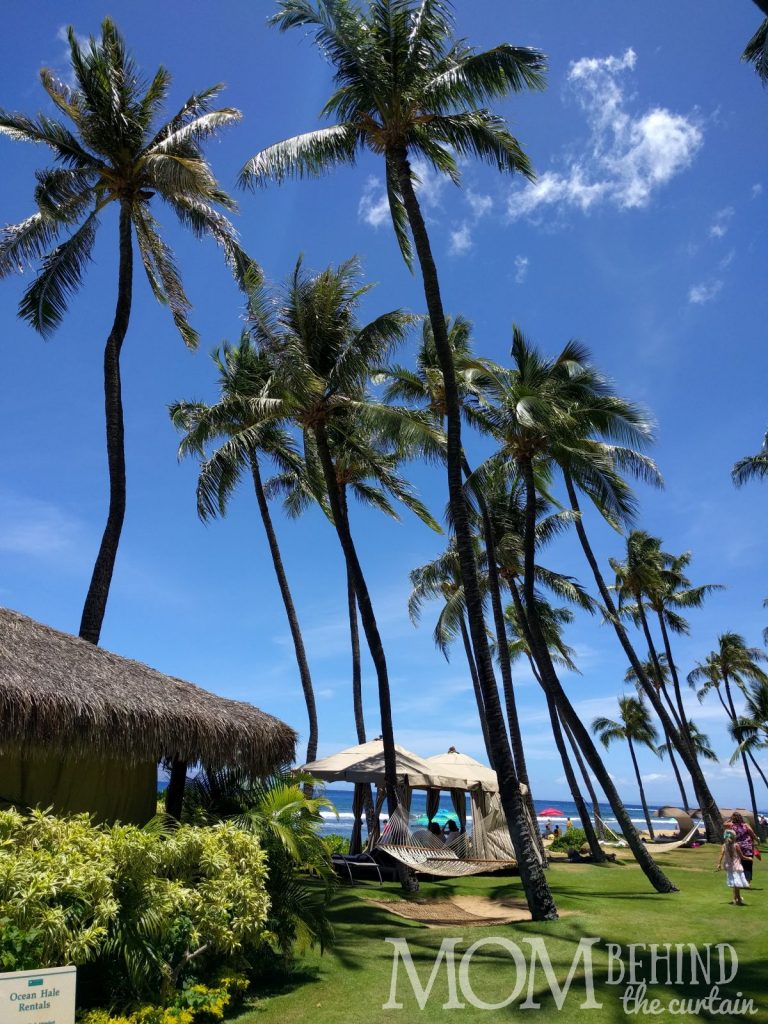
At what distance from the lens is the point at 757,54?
10.9m

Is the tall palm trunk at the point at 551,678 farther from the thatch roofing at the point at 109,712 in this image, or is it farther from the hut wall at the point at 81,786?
the hut wall at the point at 81,786

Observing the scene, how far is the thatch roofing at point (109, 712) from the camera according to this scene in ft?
22.8

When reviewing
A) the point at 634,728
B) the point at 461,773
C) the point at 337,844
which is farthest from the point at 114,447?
the point at 634,728

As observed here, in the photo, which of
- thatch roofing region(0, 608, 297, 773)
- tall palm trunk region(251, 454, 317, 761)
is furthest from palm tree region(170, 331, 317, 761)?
thatch roofing region(0, 608, 297, 773)

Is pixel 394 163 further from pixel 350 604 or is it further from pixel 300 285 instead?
pixel 350 604

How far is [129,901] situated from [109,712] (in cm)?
226

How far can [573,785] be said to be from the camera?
2283 centimetres

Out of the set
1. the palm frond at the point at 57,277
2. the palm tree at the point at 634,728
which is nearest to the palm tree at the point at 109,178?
the palm frond at the point at 57,277

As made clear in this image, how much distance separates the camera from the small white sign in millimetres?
4270

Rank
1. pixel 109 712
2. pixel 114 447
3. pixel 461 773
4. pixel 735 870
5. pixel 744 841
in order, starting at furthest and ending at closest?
pixel 461 773 → pixel 114 447 → pixel 744 841 → pixel 735 870 → pixel 109 712

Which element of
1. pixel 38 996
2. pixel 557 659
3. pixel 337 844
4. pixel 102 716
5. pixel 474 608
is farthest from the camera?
pixel 557 659

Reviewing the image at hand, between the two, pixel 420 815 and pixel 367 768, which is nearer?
pixel 367 768

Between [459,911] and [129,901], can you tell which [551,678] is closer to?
[459,911]

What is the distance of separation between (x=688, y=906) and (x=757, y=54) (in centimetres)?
1268
